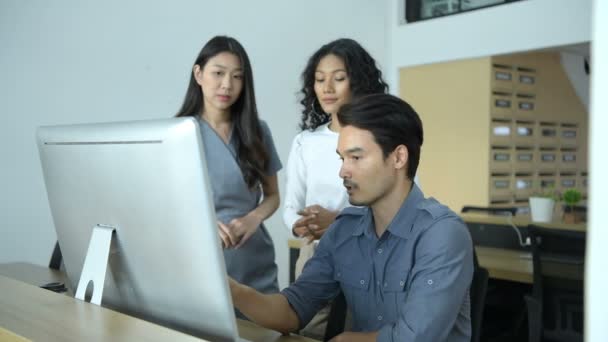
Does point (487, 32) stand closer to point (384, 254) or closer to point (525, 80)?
point (525, 80)

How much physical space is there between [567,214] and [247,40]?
2.43 meters

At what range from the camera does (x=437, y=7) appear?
5535 mm

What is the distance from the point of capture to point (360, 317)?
1.57 meters

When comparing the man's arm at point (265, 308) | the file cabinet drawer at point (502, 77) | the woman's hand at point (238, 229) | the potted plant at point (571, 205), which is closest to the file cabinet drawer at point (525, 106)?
the file cabinet drawer at point (502, 77)

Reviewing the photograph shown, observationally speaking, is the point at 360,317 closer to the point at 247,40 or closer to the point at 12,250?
the point at 12,250

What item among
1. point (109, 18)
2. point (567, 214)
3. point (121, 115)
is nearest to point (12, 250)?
point (121, 115)

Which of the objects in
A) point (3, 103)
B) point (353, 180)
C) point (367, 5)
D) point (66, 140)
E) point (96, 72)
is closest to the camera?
point (66, 140)

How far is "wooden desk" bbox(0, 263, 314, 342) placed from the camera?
103cm

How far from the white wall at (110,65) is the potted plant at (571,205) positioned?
1946 mm

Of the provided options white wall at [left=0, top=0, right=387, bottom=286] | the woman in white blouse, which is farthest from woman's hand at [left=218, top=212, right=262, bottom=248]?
white wall at [left=0, top=0, right=387, bottom=286]

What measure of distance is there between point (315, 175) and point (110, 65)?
83.7 inches

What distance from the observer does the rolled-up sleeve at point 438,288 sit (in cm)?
135

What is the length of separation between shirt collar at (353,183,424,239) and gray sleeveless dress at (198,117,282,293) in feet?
1.60

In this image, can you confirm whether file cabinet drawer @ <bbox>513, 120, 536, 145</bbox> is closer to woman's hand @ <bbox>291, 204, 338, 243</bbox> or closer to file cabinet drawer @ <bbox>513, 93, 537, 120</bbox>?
file cabinet drawer @ <bbox>513, 93, 537, 120</bbox>
